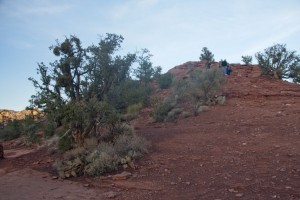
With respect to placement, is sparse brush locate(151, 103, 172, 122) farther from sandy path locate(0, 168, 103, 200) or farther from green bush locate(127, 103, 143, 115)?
sandy path locate(0, 168, 103, 200)

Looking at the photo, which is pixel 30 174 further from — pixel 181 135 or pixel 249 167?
pixel 249 167

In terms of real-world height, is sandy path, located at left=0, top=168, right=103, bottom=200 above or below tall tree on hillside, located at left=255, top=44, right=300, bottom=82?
below

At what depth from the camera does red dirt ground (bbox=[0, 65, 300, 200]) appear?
707cm

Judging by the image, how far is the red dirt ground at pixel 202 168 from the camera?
23.2 ft

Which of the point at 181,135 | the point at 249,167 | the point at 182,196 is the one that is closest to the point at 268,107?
the point at 181,135

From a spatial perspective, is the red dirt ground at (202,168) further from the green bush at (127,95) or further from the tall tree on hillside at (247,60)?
the tall tree on hillside at (247,60)

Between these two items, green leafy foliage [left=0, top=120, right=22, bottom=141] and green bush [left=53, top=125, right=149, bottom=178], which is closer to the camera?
green bush [left=53, top=125, right=149, bottom=178]

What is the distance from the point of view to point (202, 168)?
8.62m

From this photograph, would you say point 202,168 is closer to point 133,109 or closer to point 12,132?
point 133,109

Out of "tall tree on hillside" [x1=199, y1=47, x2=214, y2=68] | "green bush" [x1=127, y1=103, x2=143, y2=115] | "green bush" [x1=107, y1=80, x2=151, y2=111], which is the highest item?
"tall tree on hillside" [x1=199, y1=47, x2=214, y2=68]

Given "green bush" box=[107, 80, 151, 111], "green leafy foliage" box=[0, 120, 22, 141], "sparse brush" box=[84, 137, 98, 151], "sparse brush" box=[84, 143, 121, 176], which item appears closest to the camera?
"sparse brush" box=[84, 143, 121, 176]

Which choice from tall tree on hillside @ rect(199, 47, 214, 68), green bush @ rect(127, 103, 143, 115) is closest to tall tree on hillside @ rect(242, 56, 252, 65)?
tall tree on hillside @ rect(199, 47, 214, 68)

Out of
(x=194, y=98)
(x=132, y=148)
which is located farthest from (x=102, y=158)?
(x=194, y=98)

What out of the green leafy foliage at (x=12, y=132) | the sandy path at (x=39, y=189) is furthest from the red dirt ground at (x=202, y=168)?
the green leafy foliage at (x=12, y=132)
